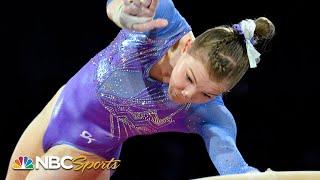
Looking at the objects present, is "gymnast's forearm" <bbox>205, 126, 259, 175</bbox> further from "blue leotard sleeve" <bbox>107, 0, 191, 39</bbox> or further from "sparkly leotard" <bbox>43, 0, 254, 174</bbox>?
"blue leotard sleeve" <bbox>107, 0, 191, 39</bbox>

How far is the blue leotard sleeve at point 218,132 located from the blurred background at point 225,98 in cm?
75

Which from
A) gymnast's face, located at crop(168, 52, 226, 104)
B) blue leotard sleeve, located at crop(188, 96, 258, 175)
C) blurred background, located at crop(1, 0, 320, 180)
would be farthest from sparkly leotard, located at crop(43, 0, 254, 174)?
blurred background, located at crop(1, 0, 320, 180)

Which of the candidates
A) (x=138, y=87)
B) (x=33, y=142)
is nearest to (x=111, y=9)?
(x=138, y=87)

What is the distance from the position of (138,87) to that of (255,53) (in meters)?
0.39

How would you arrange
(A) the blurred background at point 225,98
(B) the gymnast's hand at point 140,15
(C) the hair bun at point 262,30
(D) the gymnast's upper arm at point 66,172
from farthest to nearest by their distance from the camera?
1. (A) the blurred background at point 225,98
2. (D) the gymnast's upper arm at point 66,172
3. (C) the hair bun at point 262,30
4. (B) the gymnast's hand at point 140,15

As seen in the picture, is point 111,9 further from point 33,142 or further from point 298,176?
point 298,176

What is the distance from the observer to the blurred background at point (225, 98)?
2.72 metres

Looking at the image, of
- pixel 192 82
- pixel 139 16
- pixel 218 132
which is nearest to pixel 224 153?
pixel 218 132

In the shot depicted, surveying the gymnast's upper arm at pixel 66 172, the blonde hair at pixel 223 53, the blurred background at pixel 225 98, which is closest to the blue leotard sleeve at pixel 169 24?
the blonde hair at pixel 223 53

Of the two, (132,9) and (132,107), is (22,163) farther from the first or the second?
(132,9)

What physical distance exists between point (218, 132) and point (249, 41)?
0.31m

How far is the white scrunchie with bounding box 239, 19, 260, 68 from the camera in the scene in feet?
5.63

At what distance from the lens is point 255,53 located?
5.65 ft

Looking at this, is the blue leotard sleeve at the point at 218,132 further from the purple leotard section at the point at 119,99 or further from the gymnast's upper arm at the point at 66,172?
the gymnast's upper arm at the point at 66,172
